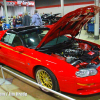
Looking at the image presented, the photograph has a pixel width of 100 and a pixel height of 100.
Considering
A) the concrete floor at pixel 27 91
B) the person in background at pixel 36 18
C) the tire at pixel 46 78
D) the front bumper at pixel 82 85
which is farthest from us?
the person in background at pixel 36 18

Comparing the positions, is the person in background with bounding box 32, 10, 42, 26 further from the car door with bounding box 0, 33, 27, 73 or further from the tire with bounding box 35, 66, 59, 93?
the tire with bounding box 35, 66, 59, 93

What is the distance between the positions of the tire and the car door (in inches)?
16.6

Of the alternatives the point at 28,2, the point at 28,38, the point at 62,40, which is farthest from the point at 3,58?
the point at 28,2

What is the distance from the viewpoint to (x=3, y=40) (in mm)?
3447

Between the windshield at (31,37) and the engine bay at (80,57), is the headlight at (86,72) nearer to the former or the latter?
the engine bay at (80,57)

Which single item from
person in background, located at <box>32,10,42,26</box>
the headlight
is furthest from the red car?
person in background, located at <box>32,10,42,26</box>

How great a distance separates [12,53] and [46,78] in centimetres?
109

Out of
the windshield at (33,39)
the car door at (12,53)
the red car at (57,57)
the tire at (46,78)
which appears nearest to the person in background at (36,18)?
the red car at (57,57)

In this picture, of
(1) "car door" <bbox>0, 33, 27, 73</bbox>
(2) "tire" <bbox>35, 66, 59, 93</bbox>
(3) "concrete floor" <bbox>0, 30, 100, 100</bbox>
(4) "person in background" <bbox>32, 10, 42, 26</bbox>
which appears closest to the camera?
(2) "tire" <bbox>35, 66, 59, 93</bbox>

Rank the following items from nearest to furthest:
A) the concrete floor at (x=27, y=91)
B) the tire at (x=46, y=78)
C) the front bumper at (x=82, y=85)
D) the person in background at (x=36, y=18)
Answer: the front bumper at (x=82, y=85), the tire at (x=46, y=78), the concrete floor at (x=27, y=91), the person in background at (x=36, y=18)

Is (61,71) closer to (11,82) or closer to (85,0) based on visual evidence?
(11,82)

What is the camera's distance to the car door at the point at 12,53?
2.84 metres

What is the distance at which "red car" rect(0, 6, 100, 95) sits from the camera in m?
2.09

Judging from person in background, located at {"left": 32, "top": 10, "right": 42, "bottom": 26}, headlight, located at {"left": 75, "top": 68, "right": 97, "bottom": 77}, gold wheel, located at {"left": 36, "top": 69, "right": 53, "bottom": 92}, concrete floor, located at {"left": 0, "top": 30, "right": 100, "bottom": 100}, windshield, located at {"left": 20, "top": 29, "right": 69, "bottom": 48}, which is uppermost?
person in background, located at {"left": 32, "top": 10, "right": 42, "bottom": 26}
